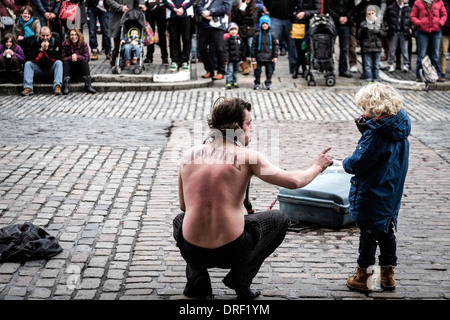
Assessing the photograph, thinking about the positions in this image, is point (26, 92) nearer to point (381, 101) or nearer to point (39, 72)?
point (39, 72)

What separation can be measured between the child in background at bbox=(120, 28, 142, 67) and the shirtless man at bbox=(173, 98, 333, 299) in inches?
422

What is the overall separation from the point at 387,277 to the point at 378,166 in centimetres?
82

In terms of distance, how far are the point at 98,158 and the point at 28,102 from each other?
4647mm

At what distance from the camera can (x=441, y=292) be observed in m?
4.87

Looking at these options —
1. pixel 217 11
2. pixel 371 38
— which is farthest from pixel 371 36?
pixel 217 11

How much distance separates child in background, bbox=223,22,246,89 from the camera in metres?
14.0

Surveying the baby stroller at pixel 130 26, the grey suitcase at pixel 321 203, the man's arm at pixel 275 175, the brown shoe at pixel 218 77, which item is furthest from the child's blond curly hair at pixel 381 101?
the baby stroller at pixel 130 26

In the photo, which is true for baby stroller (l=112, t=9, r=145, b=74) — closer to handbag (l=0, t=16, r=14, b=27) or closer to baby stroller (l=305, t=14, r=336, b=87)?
handbag (l=0, t=16, r=14, b=27)

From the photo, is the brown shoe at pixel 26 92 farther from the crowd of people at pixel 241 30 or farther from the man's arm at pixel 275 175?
the man's arm at pixel 275 175

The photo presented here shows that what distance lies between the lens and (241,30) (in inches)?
596

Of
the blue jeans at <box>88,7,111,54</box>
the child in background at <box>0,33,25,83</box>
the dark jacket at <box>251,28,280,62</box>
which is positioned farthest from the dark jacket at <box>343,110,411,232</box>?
the blue jeans at <box>88,7,111,54</box>

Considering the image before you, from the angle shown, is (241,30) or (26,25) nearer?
(26,25)

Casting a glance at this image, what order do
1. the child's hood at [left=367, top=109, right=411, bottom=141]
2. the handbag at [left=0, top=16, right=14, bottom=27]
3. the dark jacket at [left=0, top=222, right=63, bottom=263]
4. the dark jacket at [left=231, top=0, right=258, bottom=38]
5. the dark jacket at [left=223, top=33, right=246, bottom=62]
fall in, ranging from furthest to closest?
the dark jacket at [left=231, top=0, right=258, bottom=38] → the handbag at [left=0, top=16, right=14, bottom=27] → the dark jacket at [left=223, top=33, right=246, bottom=62] → the dark jacket at [left=0, top=222, right=63, bottom=263] → the child's hood at [left=367, top=109, right=411, bottom=141]

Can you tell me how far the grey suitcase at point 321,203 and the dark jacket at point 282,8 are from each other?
31.6 feet
